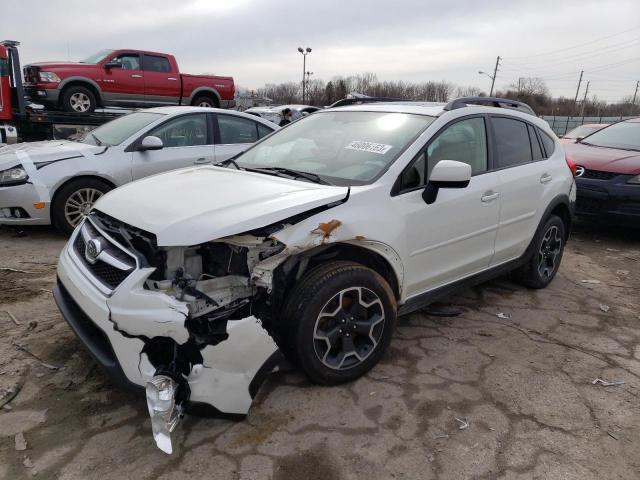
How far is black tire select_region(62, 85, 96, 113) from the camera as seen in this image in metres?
10.5

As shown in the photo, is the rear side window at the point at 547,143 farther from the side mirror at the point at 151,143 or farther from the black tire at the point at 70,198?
the black tire at the point at 70,198

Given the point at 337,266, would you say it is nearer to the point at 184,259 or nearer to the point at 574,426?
the point at 184,259

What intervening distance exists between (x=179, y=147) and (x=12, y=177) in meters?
1.85

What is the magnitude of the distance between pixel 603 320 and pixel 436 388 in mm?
2077

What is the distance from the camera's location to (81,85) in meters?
10.7

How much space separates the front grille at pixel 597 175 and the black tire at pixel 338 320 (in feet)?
16.6

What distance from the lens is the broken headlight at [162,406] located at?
7.13 feet

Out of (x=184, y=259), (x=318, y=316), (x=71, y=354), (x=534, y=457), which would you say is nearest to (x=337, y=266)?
(x=318, y=316)

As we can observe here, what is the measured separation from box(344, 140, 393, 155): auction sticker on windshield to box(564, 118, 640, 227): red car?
14.5 ft

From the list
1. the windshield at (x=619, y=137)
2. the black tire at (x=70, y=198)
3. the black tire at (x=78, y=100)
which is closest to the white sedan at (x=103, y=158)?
the black tire at (x=70, y=198)

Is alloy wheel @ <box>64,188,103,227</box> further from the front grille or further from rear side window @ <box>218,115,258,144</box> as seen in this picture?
the front grille

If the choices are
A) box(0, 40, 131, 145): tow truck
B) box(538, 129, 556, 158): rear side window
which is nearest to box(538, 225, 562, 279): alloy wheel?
box(538, 129, 556, 158): rear side window

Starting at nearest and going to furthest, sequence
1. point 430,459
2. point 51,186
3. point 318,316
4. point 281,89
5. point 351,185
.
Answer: point 430,459 < point 318,316 < point 351,185 < point 51,186 < point 281,89

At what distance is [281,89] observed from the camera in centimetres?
8162
